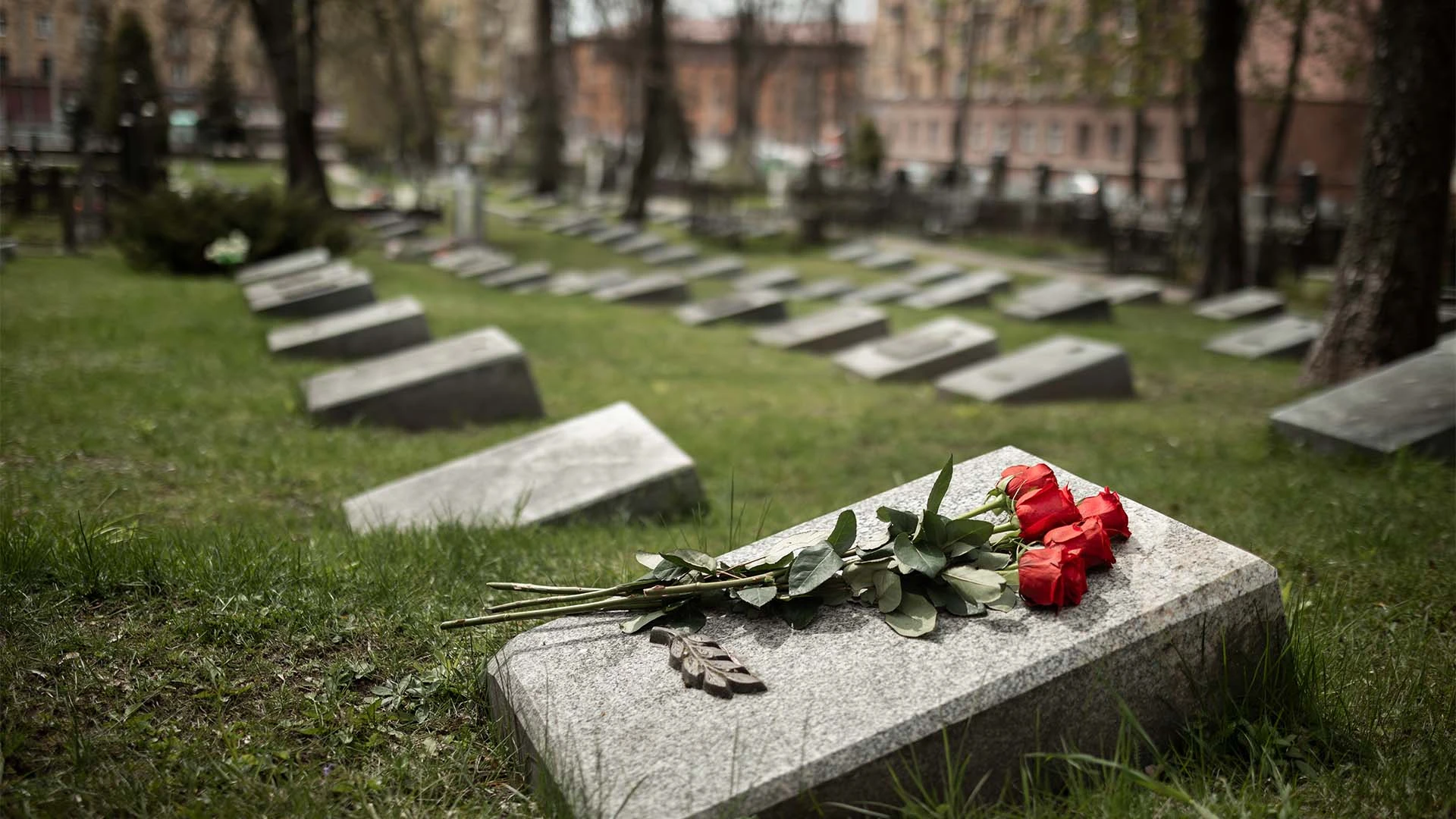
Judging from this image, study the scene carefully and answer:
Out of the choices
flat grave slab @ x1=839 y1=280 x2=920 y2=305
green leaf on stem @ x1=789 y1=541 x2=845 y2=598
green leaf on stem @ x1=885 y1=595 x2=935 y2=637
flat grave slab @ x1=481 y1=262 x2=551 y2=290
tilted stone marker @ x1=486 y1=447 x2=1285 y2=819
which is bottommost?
flat grave slab @ x1=839 y1=280 x2=920 y2=305

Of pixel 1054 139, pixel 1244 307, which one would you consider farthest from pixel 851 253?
pixel 1054 139

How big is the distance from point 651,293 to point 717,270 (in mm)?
3239

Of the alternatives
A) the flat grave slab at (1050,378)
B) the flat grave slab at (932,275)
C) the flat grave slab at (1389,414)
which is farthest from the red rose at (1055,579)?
the flat grave slab at (932,275)

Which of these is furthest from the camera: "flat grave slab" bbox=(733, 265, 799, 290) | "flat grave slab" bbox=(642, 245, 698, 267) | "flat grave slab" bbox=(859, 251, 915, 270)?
"flat grave slab" bbox=(859, 251, 915, 270)

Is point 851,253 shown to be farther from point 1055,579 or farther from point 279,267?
point 1055,579

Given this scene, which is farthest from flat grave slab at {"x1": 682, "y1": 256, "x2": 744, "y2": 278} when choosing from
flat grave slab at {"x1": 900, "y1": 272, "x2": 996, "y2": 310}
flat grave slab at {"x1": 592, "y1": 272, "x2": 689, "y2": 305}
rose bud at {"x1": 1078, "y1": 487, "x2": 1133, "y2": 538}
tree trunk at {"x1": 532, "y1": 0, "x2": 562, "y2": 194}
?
rose bud at {"x1": 1078, "y1": 487, "x2": 1133, "y2": 538}

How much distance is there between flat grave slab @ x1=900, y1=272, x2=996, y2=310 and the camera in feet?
47.7

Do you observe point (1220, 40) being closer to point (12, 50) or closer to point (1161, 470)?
point (1161, 470)

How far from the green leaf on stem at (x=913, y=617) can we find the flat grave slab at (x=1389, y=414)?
397 centimetres

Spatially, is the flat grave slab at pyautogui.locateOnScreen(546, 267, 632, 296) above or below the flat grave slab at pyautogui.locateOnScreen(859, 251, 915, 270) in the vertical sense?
above

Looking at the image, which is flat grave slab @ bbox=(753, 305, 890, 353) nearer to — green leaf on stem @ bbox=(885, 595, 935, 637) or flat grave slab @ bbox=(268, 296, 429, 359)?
flat grave slab @ bbox=(268, 296, 429, 359)

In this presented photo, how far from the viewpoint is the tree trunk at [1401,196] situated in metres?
7.84

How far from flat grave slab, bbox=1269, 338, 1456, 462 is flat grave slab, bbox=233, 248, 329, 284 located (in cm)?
964

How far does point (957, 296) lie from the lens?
1465 centimetres
